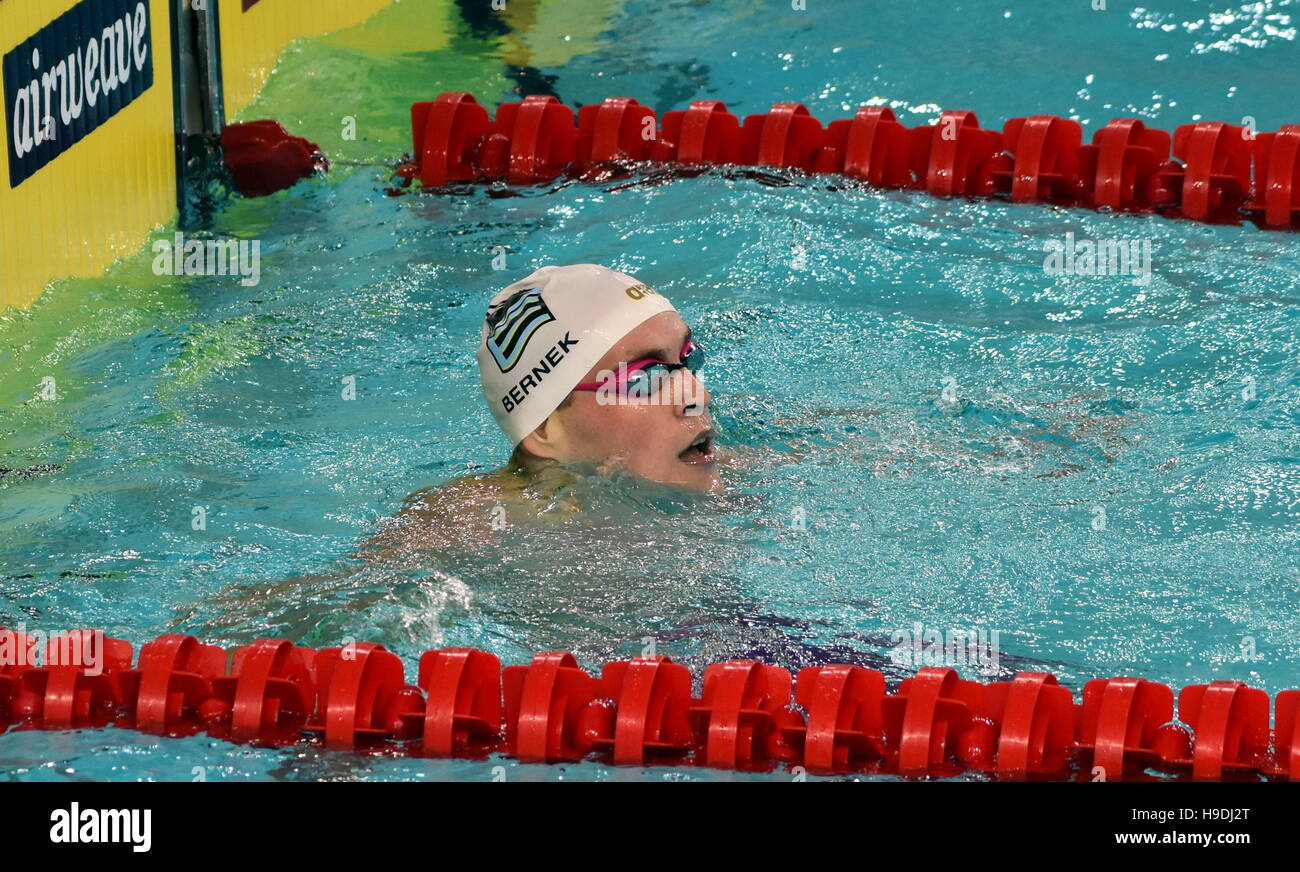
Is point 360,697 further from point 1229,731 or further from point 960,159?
point 960,159

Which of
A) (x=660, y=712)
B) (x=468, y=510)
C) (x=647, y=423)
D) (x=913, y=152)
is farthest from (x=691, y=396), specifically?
(x=913, y=152)

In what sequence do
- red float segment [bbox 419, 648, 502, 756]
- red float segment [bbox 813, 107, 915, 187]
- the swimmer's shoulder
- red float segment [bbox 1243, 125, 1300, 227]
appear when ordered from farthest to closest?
1. red float segment [bbox 813, 107, 915, 187]
2. red float segment [bbox 1243, 125, 1300, 227]
3. the swimmer's shoulder
4. red float segment [bbox 419, 648, 502, 756]

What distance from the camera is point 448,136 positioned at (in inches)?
248

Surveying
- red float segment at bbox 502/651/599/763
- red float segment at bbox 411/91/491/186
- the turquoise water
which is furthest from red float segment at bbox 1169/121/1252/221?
red float segment at bbox 502/651/599/763

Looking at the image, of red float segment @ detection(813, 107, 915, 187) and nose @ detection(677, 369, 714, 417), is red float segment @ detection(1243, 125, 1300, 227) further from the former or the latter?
nose @ detection(677, 369, 714, 417)

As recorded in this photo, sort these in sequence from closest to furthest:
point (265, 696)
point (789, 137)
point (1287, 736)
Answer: point (1287, 736)
point (265, 696)
point (789, 137)

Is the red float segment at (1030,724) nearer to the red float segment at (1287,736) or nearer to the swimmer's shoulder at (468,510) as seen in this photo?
the red float segment at (1287,736)

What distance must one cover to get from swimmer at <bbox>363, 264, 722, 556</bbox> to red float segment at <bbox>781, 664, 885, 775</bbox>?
847 mm

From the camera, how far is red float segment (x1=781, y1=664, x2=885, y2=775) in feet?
9.39

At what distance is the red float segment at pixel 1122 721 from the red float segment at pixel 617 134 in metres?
3.83

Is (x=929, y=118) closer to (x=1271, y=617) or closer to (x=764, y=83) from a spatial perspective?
(x=764, y=83)

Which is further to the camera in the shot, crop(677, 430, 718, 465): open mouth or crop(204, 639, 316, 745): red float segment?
crop(677, 430, 718, 465): open mouth

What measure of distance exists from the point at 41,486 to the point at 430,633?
1330mm

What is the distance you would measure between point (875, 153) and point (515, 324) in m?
2.65
